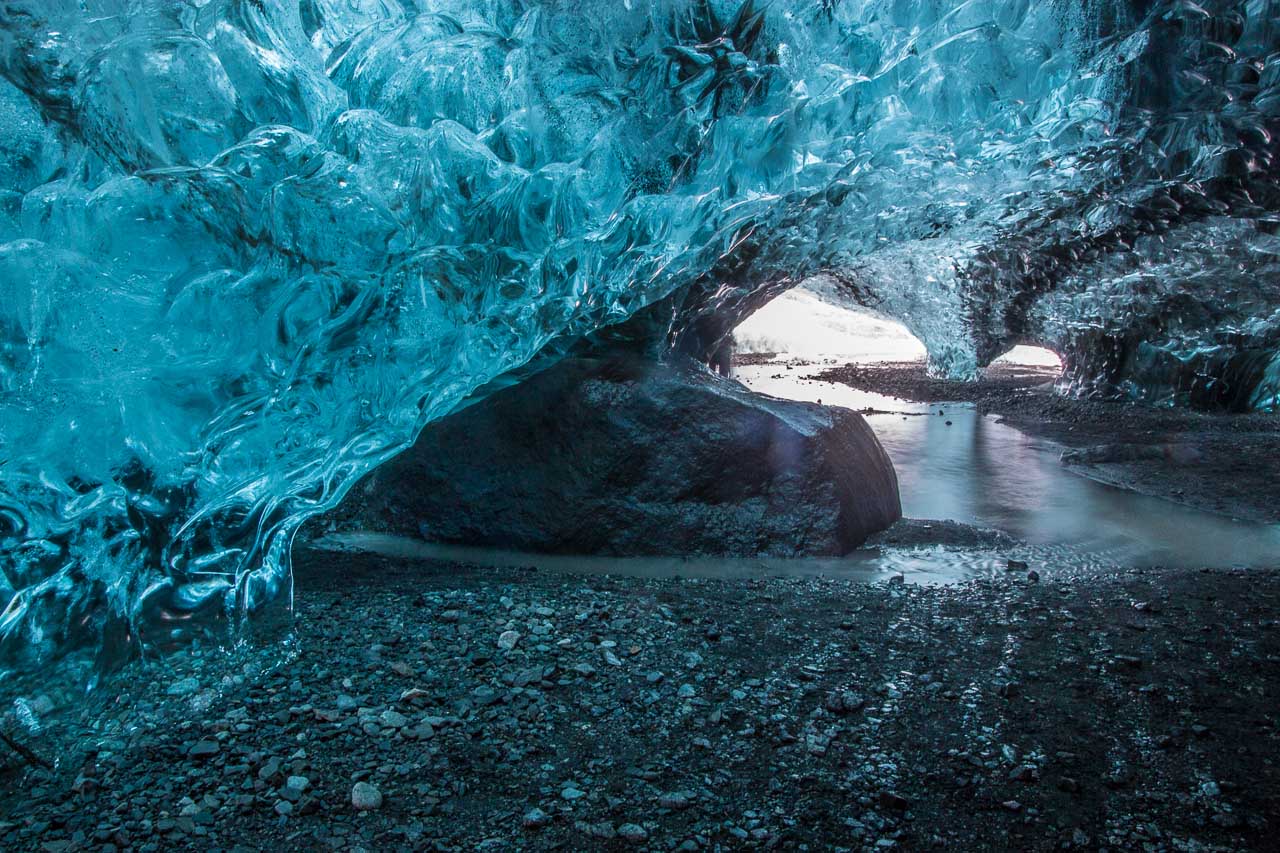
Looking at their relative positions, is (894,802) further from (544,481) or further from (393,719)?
(544,481)

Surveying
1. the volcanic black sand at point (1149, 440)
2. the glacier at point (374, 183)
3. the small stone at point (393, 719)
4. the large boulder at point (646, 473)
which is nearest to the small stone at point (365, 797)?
the small stone at point (393, 719)

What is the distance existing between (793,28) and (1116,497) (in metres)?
4.16

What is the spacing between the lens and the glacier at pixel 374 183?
2629mm

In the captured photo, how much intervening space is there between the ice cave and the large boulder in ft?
0.08

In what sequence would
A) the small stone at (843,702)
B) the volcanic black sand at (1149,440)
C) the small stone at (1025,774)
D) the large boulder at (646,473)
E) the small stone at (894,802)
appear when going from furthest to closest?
the volcanic black sand at (1149,440) < the large boulder at (646,473) < the small stone at (843,702) < the small stone at (1025,774) < the small stone at (894,802)

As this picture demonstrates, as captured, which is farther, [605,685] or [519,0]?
[519,0]

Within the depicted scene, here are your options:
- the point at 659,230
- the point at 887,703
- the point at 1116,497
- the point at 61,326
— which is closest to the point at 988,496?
the point at 1116,497

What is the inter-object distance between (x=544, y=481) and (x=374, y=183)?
1.96m

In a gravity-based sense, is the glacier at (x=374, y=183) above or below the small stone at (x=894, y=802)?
above

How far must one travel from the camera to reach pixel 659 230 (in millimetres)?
4109

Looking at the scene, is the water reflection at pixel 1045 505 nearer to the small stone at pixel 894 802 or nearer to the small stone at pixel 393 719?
the small stone at pixel 894 802

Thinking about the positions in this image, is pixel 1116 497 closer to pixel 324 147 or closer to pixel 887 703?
pixel 887 703

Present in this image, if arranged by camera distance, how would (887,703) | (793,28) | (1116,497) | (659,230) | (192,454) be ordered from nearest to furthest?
(887,703), (192,454), (793,28), (659,230), (1116,497)

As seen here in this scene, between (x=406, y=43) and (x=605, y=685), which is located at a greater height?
(x=406, y=43)
